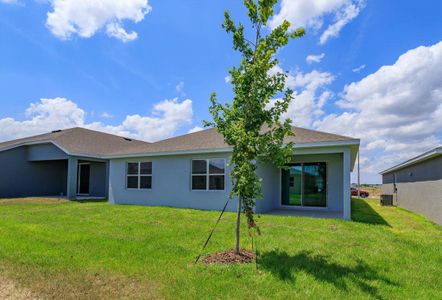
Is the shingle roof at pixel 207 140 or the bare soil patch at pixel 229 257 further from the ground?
the shingle roof at pixel 207 140

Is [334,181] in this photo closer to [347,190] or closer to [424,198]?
[347,190]

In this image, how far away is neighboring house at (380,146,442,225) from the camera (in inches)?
448

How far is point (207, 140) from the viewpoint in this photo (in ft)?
50.0

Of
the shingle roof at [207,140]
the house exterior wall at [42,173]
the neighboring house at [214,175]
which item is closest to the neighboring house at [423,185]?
the neighboring house at [214,175]

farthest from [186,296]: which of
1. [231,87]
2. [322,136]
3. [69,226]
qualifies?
[322,136]

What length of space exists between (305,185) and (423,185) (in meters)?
5.23

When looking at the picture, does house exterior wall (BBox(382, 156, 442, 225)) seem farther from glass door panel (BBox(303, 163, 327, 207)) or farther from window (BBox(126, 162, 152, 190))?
window (BBox(126, 162, 152, 190))

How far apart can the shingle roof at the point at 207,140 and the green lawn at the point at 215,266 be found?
3688 millimetres

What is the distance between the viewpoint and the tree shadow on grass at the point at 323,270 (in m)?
4.66

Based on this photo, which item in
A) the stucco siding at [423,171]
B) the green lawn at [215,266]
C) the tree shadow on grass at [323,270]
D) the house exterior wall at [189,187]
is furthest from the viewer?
the house exterior wall at [189,187]

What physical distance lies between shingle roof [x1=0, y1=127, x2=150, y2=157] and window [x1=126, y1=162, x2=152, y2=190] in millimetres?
2134

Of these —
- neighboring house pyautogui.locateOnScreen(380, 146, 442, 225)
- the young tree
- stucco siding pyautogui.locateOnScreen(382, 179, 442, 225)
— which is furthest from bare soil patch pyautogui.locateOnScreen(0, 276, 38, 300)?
stucco siding pyautogui.locateOnScreen(382, 179, 442, 225)

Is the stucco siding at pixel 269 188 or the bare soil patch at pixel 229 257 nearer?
the bare soil patch at pixel 229 257

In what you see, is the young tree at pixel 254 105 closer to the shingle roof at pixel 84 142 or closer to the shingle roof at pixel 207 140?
the shingle roof at pixel 207 140
